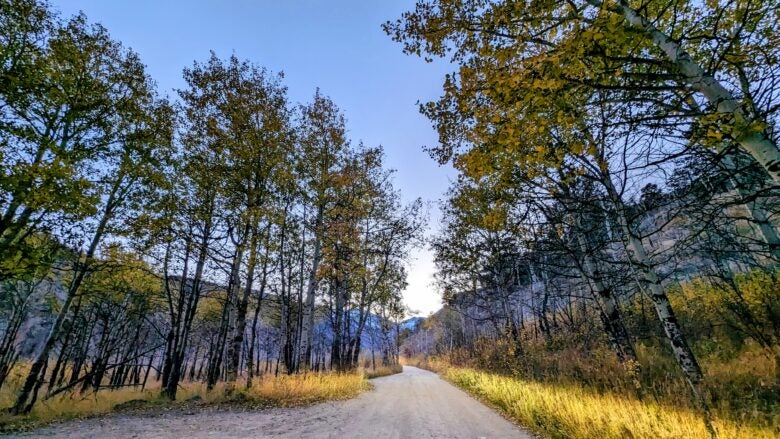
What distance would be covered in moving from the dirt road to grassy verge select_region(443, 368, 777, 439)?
0.55 metres

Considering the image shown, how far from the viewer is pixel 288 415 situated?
802 centimetres

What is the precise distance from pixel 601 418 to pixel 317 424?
5.77 metres

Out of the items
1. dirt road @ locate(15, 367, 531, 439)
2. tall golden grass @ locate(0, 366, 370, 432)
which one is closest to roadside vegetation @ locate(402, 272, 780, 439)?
dirt road @ locate(15, 367, 531, 439)

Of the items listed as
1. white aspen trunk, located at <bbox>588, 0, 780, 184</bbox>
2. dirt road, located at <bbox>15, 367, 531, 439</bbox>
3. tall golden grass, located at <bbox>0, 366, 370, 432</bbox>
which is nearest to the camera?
white aspen trunk, located at <bbox>588, 0, 780, 184</bbox>

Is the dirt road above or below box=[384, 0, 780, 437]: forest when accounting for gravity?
below

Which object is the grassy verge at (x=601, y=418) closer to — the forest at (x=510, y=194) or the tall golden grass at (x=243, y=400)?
the forest at (x=510, y=194)

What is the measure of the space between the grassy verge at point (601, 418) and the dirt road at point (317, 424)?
0.55m

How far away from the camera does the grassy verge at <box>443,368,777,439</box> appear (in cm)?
399

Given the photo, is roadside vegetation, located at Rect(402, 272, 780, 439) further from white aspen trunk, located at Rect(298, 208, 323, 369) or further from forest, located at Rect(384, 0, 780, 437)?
white aspen trunk, located at Rect(298, 208, 323, 369)

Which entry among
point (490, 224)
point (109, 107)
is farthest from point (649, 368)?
point (109, 107)

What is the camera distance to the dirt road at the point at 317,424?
19.9 ft

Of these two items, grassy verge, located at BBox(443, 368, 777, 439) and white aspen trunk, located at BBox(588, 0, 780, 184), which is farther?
grassy verge, located at BBox(443, 368, 777, 439)

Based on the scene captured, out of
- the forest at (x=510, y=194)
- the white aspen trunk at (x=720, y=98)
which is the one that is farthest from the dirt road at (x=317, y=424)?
the white aspen trunk at (x=720, y=98)

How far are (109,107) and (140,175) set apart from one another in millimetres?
2521
